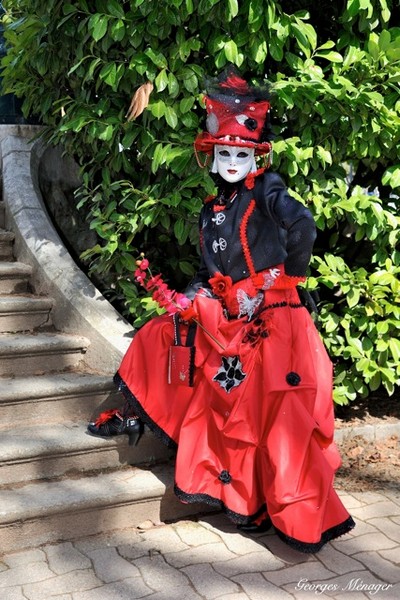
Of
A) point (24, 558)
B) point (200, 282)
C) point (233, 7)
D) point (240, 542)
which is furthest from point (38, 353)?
point (233, 7)

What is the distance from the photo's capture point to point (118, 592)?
309 cm

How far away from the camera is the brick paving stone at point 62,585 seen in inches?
120

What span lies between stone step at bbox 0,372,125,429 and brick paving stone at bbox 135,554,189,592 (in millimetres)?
967

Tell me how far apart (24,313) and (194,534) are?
173 centimetres

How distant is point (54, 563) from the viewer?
10.8 ft

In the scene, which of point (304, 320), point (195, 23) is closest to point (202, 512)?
point (304, 320)

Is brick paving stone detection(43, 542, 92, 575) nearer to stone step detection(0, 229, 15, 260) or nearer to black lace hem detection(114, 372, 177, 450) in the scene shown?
black lace hem detection(114, 372, 177, 450)

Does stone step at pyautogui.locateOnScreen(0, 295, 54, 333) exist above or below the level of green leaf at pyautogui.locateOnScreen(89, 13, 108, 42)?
below

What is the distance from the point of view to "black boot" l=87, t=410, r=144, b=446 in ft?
12.6

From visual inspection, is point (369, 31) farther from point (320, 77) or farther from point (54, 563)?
point (54, 563)

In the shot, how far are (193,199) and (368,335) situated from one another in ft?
4.00

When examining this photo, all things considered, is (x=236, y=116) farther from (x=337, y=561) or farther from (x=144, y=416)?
(x=337, y=561)

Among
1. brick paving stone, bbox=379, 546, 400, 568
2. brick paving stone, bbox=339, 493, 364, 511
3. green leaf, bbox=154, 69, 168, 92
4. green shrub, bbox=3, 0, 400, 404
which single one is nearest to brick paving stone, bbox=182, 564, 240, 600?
brick paving stone, bbox=379, 546, 400, 568

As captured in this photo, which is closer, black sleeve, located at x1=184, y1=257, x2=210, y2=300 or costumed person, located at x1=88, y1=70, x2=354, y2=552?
costumed person, located at x1=88, y1=70, x2=354, y2=552
